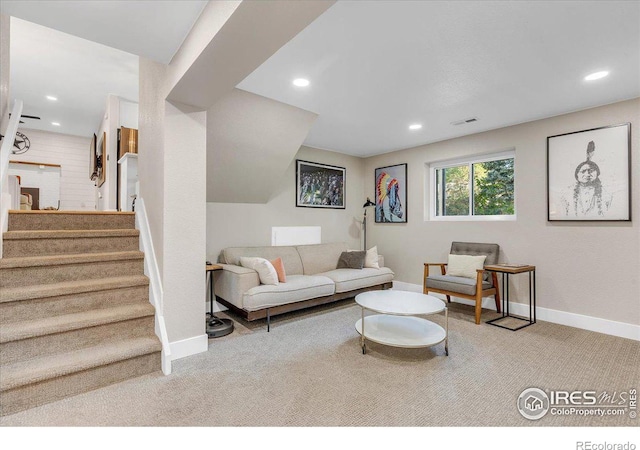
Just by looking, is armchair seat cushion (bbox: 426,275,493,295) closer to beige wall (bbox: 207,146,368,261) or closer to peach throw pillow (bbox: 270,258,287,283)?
peach throw pillow (bbox: 270,258,287,283)

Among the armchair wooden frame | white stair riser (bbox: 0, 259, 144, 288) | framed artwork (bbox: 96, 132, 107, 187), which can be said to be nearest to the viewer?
white stair riser (bbox: 0, 259, 144, 288)

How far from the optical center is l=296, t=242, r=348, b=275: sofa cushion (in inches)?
172

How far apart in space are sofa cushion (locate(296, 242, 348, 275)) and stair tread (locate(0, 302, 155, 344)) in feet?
6.79

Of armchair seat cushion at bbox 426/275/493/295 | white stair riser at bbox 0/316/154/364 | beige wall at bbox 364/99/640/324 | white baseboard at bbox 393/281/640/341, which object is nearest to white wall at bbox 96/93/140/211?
white stair riser at bbox 0/316/154/364

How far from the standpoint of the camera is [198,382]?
204 centimetres

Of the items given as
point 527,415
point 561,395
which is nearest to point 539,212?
point 561,395

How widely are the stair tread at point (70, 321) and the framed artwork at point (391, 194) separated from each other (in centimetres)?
393

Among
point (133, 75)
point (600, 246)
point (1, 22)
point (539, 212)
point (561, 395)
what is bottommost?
point (561, 395)

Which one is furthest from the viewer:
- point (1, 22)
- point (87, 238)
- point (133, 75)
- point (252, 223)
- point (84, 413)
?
point (252, 223)

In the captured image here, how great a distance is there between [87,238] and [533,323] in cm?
468

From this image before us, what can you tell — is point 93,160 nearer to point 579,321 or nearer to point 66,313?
point 66,313

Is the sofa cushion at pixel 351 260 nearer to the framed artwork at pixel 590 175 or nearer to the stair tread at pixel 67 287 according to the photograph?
the framed artwork at pixel 590 175

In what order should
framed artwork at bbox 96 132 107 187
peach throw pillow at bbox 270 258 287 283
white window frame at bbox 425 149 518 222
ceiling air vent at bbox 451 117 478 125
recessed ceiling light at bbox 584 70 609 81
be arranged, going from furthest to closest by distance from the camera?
framed artwork at bbox 96 132 107 187 < white window frame at bbox 425 149 518 222 < ceiling air vent at bbox 451 117 478 125 < peach throw pillow at bbox 270 258 287 283 < recessed ceiling light at bbox 584 70 609 81

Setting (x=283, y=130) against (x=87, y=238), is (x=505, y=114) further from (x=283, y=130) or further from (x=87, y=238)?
(x=87, y=238)
